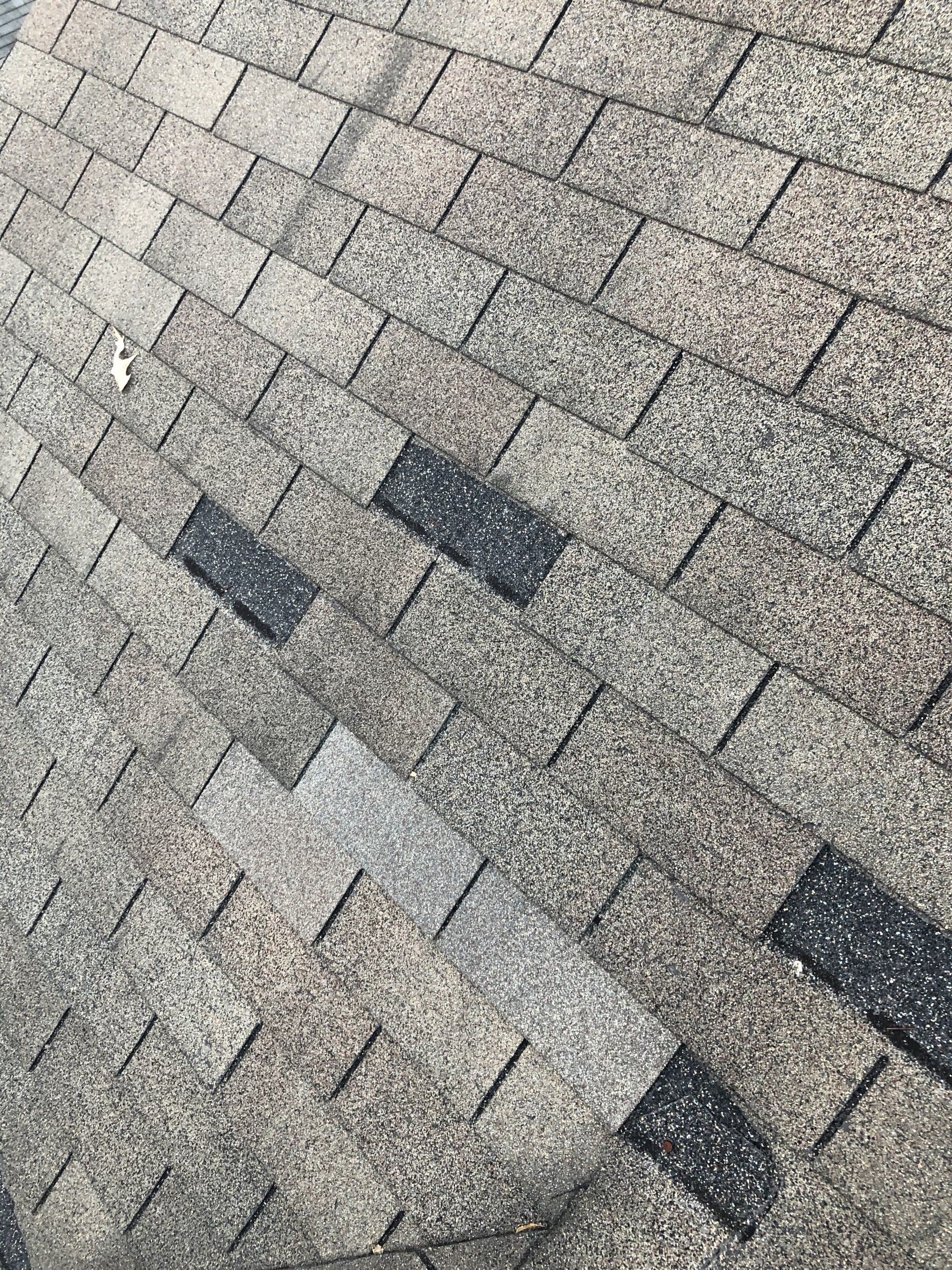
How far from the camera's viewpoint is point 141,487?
233 inches

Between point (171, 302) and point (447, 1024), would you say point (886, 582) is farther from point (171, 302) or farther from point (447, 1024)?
point (171, 302)

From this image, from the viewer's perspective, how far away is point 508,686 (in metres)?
4.33

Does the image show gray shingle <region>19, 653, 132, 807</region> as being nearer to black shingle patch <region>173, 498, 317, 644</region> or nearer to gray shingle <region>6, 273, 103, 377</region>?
black shingle patch <region>173, 498, 317, 644</region>

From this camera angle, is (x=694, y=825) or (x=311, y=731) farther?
(x=311, y=731)

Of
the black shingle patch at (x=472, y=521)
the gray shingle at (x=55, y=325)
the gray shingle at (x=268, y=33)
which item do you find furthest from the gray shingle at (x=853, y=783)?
the gray shingle at (x=55, y=325)

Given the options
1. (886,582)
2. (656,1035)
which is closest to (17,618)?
(656,1035)

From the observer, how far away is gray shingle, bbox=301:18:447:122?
5.35 meters

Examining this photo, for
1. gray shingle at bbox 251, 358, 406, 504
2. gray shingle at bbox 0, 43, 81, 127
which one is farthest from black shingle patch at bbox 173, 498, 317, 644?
gray shingle at bbox 0, 43, 81, 127

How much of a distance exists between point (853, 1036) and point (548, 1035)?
1.18 meters

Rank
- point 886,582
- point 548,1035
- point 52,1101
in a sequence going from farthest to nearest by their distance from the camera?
1. point 52,1101
2. point 548,1035
3. point 886,582

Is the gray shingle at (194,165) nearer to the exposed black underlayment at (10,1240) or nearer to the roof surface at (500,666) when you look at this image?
the roof surface at (500,666)

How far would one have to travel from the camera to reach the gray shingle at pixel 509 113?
477 centimetres

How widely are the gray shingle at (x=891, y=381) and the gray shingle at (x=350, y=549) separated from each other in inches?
76.3

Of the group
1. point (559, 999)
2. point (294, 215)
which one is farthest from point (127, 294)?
point (559, 999)
